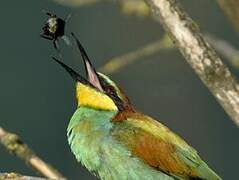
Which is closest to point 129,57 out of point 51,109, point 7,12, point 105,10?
point 51,109

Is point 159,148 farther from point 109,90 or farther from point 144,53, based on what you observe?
point 144,53

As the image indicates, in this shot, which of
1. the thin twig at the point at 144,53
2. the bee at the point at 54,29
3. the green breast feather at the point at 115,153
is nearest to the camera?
the green breast feather at the point at 115,153

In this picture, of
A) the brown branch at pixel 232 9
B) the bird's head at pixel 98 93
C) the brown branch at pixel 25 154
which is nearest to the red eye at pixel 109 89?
the bird's head at pixel 98 93

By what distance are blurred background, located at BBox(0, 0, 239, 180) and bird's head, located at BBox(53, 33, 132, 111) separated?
11.3ft

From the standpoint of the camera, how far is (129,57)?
3.71 m

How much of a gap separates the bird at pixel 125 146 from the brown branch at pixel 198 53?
1.30 feet

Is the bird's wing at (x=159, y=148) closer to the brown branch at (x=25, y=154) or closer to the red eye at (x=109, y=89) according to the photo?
the red eye at (x=109, y=89)

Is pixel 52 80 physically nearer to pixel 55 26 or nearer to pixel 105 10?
pixel 105 10

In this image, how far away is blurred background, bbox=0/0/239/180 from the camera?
23.0 ft

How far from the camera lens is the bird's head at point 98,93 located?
3016 millimetres

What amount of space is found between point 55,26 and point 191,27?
22.8 inches

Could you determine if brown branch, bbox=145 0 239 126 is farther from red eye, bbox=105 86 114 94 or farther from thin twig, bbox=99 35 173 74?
thin twig, bbox=99 35 173 74

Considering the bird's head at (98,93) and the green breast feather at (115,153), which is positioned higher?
the bird's head at (98,93)

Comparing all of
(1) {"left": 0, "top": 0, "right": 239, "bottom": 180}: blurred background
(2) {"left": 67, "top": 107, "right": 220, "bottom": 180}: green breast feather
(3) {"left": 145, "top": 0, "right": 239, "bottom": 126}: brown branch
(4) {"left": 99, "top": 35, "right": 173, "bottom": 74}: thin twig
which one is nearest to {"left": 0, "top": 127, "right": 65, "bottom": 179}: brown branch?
(2) {"left": 67, "top": 107, "right": 220, "bottom": 180}: green breast feather
